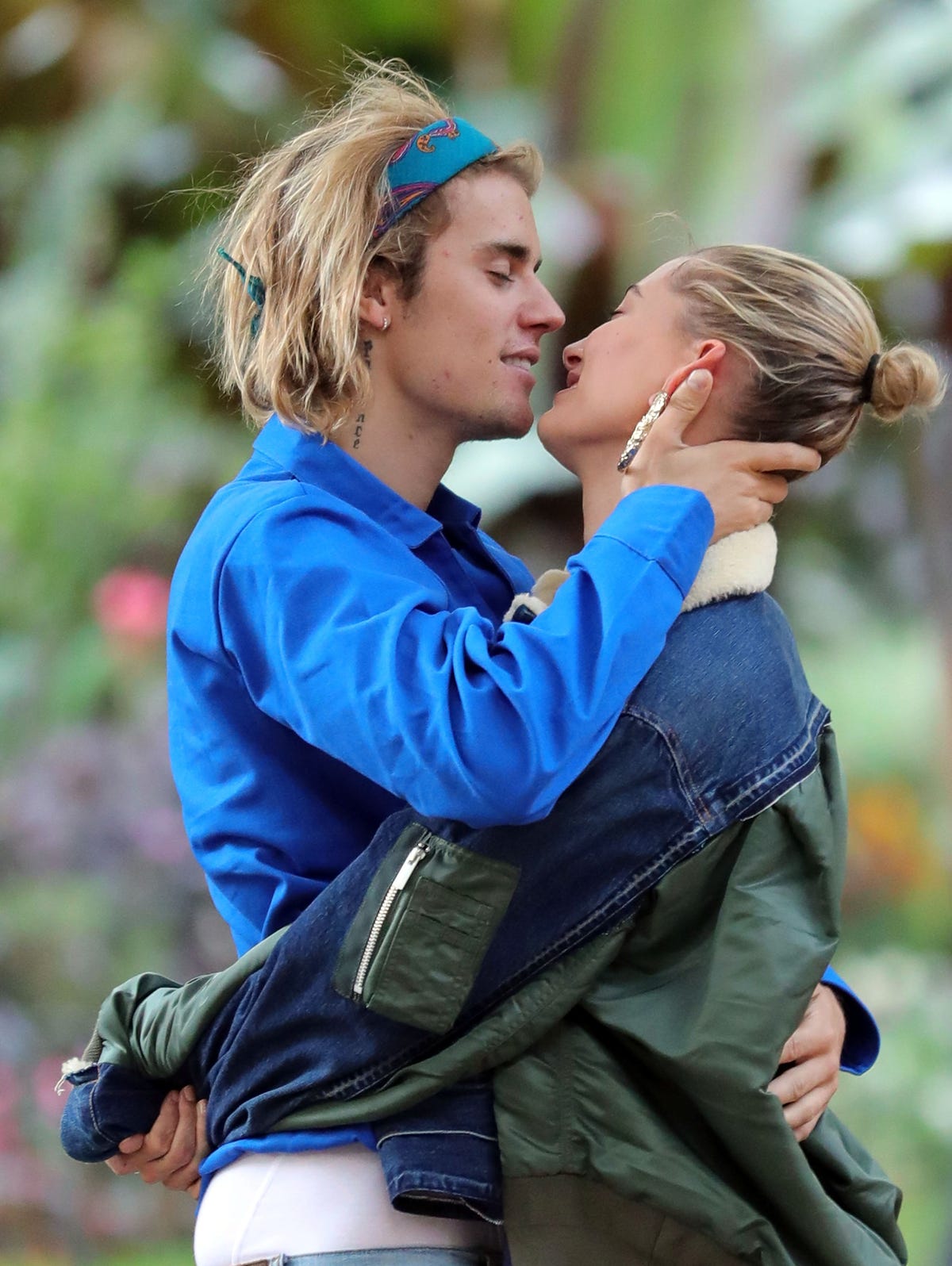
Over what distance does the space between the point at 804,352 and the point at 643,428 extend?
0.64 ft

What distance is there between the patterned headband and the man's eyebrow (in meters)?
0.09

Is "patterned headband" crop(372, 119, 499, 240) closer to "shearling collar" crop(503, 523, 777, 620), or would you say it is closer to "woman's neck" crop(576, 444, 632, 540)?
"woman's neck" crop(576, 444, 632, 540)

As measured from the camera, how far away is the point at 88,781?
4316 mm

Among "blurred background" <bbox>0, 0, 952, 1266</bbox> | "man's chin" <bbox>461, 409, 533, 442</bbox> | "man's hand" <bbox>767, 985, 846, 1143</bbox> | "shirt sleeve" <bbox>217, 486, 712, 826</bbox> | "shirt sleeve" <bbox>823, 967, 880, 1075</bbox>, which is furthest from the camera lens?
"blurred background" <bbox>0, 0, 952, 1266</bbox>

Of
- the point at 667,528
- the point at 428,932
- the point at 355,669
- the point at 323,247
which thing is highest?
the point at 323,247

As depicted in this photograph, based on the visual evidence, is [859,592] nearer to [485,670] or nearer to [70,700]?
[70,700]

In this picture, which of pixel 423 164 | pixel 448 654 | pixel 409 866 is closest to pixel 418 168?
pixel 423 164

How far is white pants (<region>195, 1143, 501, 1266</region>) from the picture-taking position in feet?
4.50

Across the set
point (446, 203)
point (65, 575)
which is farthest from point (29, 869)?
point (446, 203)

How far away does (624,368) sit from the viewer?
1.73 metres

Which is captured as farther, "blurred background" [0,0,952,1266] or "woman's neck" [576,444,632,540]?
"blurred background" [0,0,952,1266]

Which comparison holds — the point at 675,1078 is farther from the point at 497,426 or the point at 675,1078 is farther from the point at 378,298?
the point at 378,298

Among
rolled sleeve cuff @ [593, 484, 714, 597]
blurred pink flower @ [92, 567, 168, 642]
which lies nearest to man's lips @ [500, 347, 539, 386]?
rolled sleeve cuff @ [593, 484, 714, 597]

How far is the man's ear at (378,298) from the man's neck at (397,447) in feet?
0.30
